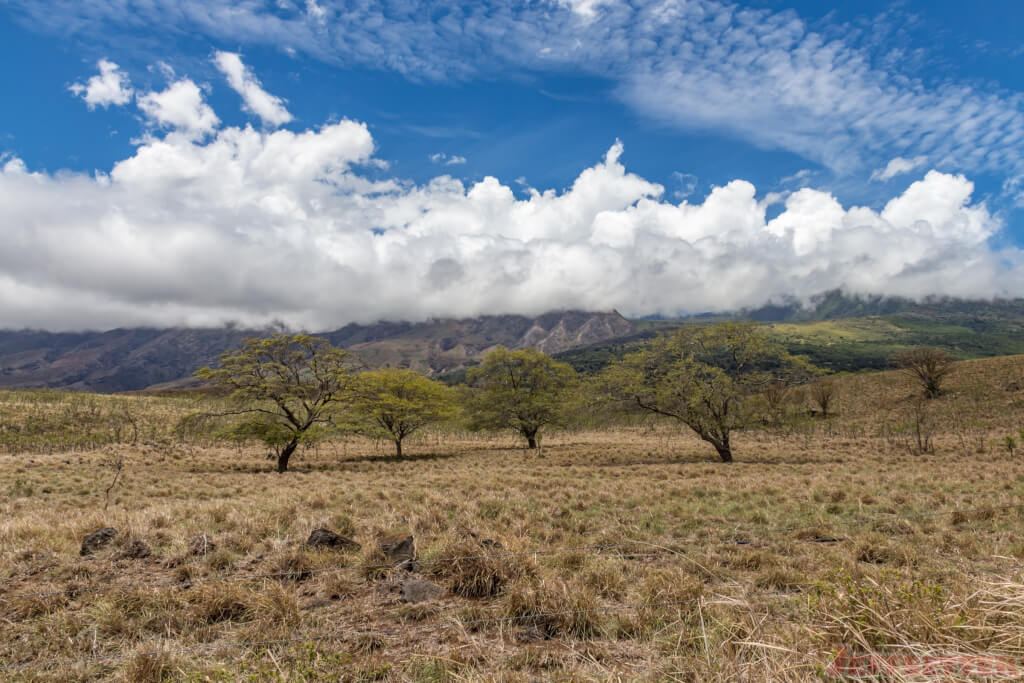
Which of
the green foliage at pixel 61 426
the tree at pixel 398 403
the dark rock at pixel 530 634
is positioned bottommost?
the green foliage at pixel 61 426

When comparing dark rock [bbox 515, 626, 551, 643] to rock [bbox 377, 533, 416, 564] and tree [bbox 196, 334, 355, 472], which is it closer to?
rock [bbox 377, 533, 416, 564]

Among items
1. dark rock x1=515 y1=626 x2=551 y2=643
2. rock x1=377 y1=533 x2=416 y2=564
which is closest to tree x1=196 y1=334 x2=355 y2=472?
rock x1=377 y1=533 x2=416 y2=564

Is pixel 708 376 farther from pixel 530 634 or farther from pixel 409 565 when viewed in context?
pixel 530 634

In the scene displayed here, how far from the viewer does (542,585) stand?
17.5 feet

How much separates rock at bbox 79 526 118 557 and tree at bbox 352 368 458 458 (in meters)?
23.5

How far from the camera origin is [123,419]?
160ft

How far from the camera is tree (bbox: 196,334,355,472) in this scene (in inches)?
1024

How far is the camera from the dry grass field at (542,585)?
3500 millimetres

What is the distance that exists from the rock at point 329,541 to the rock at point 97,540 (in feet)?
11.9

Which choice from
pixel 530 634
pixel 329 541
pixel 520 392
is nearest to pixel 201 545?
pixel 329 541

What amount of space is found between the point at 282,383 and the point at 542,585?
25525mm

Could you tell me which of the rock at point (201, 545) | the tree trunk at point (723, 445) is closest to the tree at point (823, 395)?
the tree trunk at point (723, 445)

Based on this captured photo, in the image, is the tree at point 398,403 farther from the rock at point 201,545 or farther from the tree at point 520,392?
the rock at point 201,545

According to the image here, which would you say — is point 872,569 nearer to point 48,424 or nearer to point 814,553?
point 814,553
